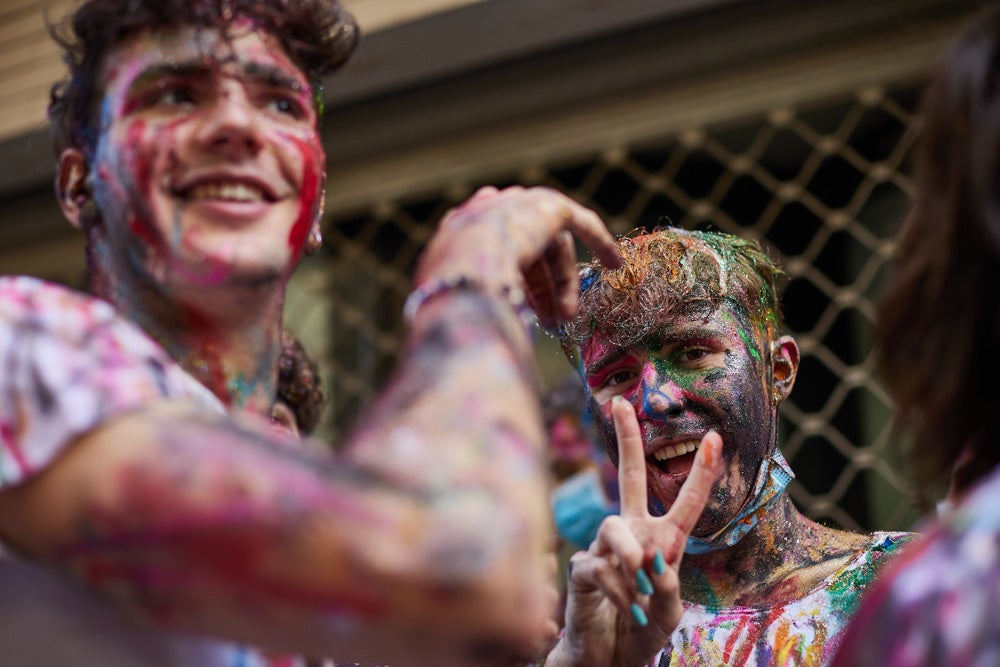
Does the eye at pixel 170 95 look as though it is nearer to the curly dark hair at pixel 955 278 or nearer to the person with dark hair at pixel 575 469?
the curly dark hair at pixel 955 278

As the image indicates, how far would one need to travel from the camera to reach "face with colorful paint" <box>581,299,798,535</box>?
2508mm

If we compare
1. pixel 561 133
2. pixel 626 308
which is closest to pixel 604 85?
pixel 561 133

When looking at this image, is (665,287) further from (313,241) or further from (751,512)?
(313,241)

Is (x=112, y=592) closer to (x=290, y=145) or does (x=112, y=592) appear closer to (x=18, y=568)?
(x=18, y=568)

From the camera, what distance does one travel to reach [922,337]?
1.32 m

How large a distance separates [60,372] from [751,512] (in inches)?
61.5

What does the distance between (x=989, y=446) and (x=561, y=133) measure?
159 inches

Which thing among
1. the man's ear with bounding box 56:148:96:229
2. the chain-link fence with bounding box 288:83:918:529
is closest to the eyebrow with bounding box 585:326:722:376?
the man's ear with bounding box 56:148:96:229

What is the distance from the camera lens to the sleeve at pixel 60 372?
1.25 meters

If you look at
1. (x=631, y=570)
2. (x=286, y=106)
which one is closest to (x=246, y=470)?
(x=286, y=106)

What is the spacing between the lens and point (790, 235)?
578cm

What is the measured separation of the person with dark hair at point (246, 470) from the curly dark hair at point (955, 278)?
Answer: 0.39m

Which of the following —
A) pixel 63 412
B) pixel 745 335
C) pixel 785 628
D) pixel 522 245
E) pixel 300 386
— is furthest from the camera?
pixel 300 386

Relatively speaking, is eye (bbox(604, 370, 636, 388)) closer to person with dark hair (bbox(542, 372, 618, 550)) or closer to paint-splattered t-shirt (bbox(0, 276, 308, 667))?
paint-splattered t-shirt (bbox(0, 276, 308, 667))
